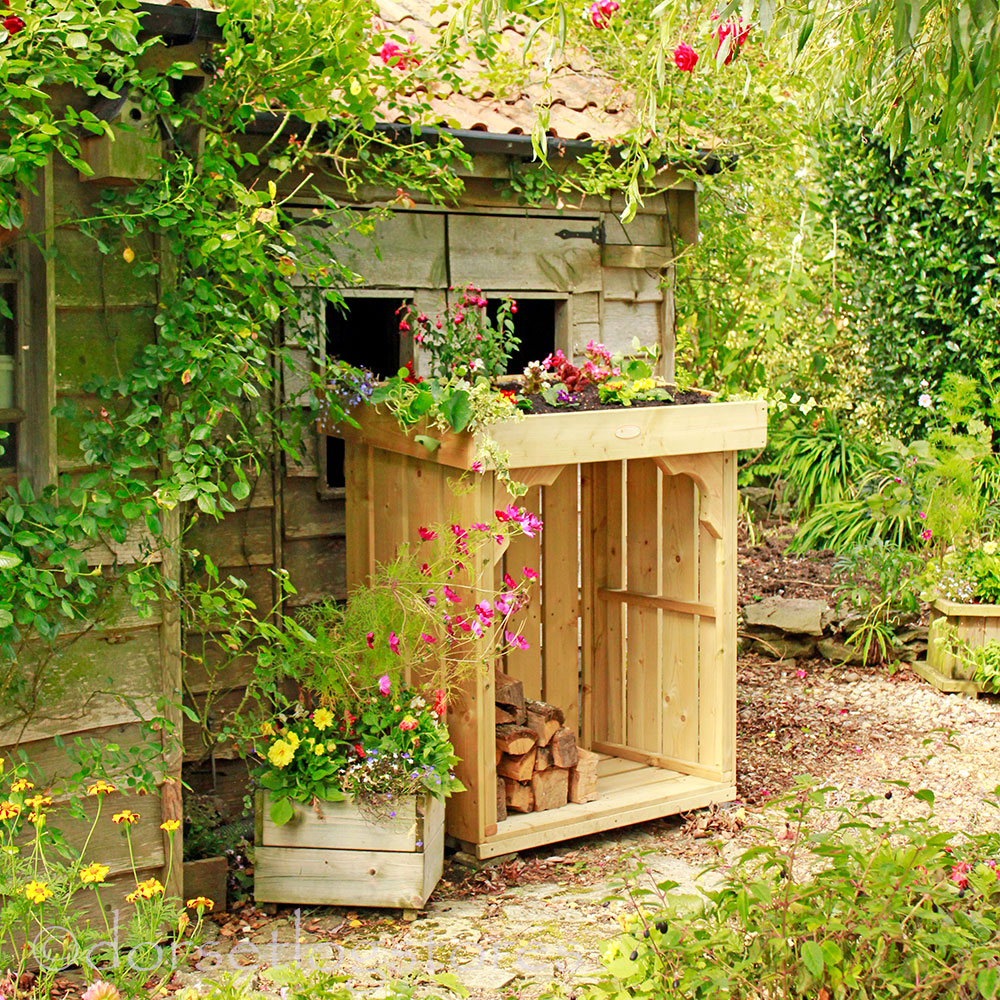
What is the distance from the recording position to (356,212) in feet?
17.5

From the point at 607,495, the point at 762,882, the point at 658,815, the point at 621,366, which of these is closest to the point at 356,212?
the point at 621,366

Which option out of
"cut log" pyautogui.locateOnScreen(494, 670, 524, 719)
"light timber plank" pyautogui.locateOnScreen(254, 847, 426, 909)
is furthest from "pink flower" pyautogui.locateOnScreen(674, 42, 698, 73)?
"light timber plank" pyautogui.locateOnScreen(254, 847, 426, 909)

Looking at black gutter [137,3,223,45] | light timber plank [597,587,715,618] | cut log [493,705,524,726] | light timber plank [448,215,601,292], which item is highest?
black gutter [137,3,223,45]

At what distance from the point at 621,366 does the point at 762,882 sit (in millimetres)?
2702

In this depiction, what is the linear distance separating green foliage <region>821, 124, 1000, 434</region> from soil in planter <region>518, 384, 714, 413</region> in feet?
12.2

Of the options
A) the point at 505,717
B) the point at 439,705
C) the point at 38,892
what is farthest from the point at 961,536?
the point at 38,892

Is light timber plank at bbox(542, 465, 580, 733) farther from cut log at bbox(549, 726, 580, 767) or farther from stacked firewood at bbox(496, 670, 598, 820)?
cut log at bbox(549, 726, 580, 767)

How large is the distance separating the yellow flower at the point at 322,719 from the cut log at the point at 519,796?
3.17 feet

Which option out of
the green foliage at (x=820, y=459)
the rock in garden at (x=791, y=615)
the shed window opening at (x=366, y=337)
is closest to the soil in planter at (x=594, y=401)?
the shed window opening at (x=366, y=337)

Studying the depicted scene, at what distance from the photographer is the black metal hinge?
19.7ft

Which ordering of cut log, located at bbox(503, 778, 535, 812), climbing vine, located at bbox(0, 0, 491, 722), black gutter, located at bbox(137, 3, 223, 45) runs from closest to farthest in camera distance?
climbing vine, located at bbox(0, 0, 491, 722), black gutter, located at bbox(137, 3, 223, 45), cut log, located at bbox(503, 778, 535, 812)

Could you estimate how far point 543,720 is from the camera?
5.07 m

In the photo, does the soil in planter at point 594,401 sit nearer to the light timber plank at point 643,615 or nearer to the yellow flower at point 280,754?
the light timber plank at point 643,615

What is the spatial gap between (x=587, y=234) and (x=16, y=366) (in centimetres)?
306
